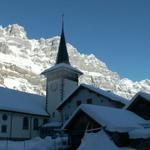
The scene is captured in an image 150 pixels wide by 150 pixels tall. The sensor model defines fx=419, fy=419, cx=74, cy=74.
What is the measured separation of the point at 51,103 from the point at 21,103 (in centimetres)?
490

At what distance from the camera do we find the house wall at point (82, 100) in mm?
48094

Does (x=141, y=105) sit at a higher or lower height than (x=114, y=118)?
higher

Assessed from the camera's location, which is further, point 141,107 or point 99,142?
point 141,107

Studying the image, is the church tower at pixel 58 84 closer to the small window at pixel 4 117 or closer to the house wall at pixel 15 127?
the house wall at pixel 15 127

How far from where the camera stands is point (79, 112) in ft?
117

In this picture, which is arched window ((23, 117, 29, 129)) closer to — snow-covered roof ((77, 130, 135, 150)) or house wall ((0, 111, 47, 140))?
house wall ((0, 111, 47, 140))

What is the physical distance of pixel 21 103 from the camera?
55.8 m

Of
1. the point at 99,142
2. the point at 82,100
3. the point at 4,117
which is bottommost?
the point at 99,142

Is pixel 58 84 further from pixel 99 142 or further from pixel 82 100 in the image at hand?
pixel 99 142

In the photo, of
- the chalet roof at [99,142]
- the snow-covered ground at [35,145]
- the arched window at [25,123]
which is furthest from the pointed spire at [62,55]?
the chalet roof at [99,142]

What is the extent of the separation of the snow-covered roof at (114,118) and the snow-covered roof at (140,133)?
1.91 ft

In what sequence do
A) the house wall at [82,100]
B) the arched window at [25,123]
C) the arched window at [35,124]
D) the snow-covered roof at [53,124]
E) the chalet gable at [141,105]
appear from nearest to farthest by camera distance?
1. the chalet gable at [141,105]
2. the house wall at [82,100]
3. the snow-covered roof at [53,124]
4. the arched window at [25,123]
5. the arched window at [35,124]

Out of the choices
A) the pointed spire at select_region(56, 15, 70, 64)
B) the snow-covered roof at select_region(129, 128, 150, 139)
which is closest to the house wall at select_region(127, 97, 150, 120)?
the snow-covered roof at select_region(129, 128, 150, 139)

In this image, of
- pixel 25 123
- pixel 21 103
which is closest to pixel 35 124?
pixel 25 123
